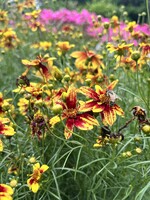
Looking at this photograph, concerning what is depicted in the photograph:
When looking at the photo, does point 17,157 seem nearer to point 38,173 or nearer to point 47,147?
point 47,147

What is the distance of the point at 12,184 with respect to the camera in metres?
1.25

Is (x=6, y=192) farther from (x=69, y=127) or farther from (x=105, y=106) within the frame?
(x=105, y=106)

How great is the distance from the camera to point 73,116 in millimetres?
1307

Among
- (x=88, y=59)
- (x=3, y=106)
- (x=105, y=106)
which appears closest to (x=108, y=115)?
(x=105, y=106)

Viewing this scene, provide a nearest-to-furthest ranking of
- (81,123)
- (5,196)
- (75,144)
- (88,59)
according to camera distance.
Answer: (5,196), (81,123), (75,144), (88,59)

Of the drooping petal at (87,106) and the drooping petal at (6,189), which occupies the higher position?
the drooping petal at (87,106)

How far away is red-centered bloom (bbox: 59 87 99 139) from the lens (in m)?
1.25

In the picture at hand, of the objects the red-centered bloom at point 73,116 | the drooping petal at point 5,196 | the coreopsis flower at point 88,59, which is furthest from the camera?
the coreopsis flower at point 88,59

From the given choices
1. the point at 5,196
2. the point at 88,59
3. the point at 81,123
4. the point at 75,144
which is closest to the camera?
the point at 5,196

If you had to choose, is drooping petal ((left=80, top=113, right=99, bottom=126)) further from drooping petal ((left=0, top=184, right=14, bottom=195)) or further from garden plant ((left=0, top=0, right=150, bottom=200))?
drooping petal ((left=0, top=184, right=14, bottom=195))

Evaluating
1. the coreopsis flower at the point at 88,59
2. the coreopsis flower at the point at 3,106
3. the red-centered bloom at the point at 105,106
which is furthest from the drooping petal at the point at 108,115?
the coreopsis flower at the point at 88,59

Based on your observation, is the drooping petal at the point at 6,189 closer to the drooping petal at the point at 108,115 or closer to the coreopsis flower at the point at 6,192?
the coreopsis flower at the point at 6,192

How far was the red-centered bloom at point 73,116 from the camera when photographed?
4.09ft

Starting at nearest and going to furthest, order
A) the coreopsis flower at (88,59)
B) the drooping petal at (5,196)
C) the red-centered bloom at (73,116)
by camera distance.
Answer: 1. the drooping petal at (5,196)
2. the red-centered bloom at (73,116)
3. the coreopsis flower at (88,59)
